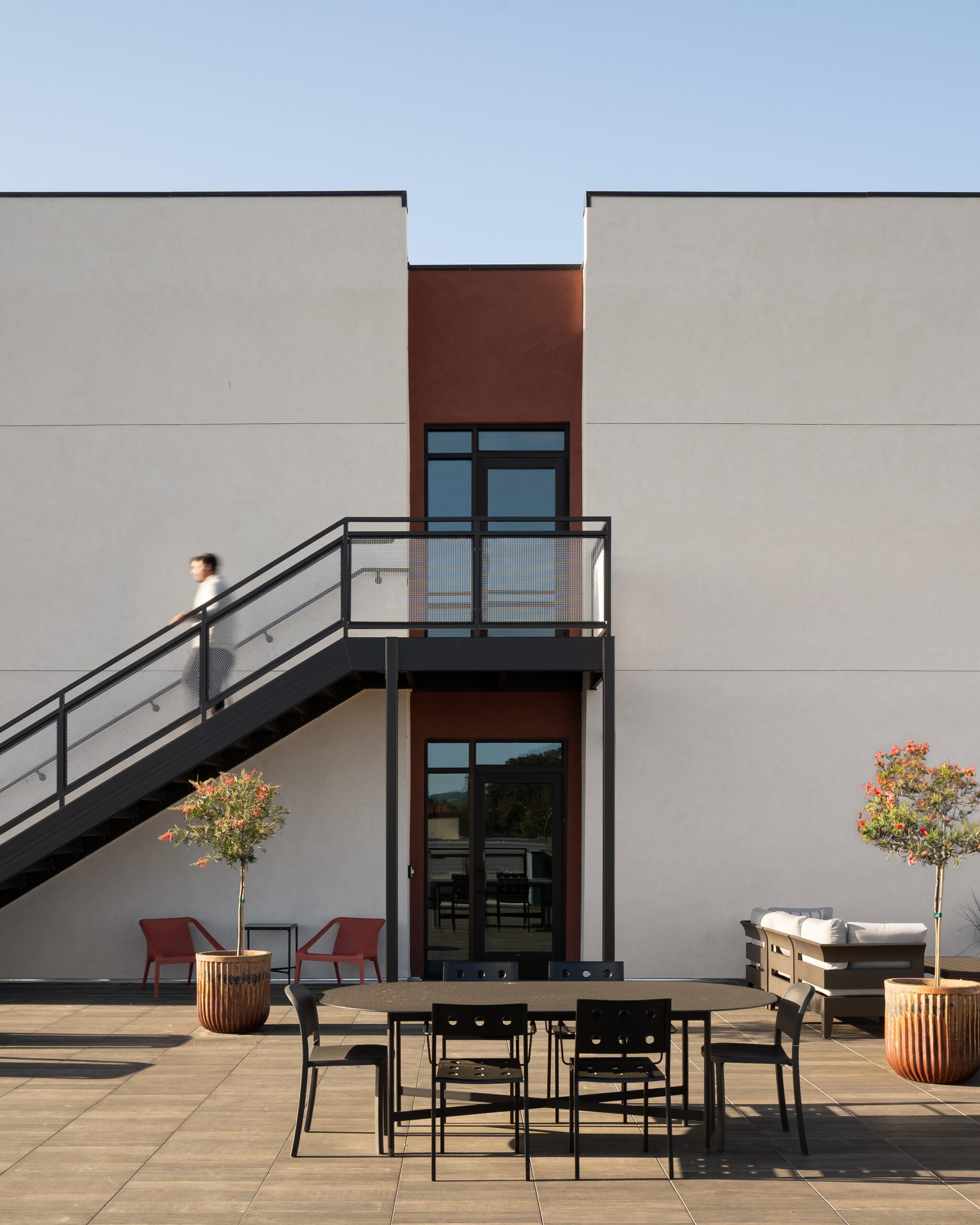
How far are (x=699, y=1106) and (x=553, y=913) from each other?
490cm

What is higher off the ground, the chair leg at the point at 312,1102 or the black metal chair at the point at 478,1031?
the black metal chair at the point at 478,1031

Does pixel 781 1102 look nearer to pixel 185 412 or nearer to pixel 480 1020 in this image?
pixel 480 1020

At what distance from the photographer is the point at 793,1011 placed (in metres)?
5.86

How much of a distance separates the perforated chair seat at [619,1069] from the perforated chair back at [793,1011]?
0.70 m

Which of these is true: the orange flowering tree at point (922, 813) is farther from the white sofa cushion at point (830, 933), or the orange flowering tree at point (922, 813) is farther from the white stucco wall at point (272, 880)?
the white stucco wall at point (272, 880)

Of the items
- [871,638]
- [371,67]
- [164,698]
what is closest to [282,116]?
[371,67]

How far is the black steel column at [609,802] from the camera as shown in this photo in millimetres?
9727

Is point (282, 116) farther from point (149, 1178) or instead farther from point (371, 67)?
point (149, 1178)

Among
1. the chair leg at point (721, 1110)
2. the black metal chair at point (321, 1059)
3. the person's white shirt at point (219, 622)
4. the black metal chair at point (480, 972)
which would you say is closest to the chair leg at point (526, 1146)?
the black metal chair at point (321, 1059)

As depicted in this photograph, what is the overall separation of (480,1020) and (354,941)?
220 inches

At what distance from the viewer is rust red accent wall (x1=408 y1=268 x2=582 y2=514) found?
11.8 meters

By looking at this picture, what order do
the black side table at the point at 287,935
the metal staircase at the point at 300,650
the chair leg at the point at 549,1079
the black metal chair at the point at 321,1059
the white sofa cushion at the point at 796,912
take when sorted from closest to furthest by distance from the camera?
the black metal chair at the point at 321,1059 < the chair leg at the point at 549,1079 < the metal staircase at the point at 300,650 < the white sofa cushion at the point at 796,912 < the black side table at the point at 287,935

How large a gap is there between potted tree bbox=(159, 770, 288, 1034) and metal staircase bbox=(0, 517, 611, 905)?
120 cm

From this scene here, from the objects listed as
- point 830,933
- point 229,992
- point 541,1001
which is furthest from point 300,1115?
point 830,933
